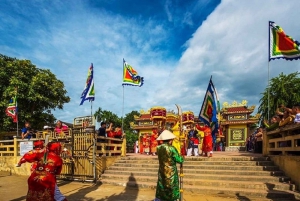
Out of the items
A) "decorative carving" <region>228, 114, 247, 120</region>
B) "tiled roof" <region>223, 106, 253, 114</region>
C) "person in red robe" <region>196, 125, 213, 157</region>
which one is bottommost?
"person in red robe" <region>196, 125, 213, 157</region>

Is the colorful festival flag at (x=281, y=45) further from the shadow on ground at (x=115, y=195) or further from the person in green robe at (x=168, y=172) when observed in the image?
the shadow on ground at (x=115, y=195)

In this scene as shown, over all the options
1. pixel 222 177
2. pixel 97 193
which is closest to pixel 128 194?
pixel 97 193

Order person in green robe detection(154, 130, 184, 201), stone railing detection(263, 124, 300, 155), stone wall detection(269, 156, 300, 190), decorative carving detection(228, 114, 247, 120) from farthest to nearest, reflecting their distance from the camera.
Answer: decorative carving detection(228, 114, 247, 120)
stone railing detection(263, 124, 300, 155)
stone wall detection(269, 156, 300, 190)
person in green robe detection(154, 130, 184, 201)

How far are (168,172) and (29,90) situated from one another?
18.2 metres

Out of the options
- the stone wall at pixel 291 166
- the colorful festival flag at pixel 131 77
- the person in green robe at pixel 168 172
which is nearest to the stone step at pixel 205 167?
the stone wall at pixel 291 166

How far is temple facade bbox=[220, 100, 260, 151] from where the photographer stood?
77.9 ft

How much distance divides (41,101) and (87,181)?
12723 mm

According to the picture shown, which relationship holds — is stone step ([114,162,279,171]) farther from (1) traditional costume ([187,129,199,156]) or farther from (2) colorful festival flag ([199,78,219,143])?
(1) traditional costume ([187,129,199,156])

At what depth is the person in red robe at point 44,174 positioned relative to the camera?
4.30m

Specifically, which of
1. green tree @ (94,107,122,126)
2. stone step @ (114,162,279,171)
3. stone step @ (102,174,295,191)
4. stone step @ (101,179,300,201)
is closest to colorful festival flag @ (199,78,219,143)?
stone step @ (114,162,279,171)

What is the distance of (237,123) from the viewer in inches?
947

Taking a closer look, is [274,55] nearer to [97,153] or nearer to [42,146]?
[97,153]

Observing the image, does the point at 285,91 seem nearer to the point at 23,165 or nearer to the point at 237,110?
the point at 237,110

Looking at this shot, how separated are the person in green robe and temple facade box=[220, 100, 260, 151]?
20223 millimetres
